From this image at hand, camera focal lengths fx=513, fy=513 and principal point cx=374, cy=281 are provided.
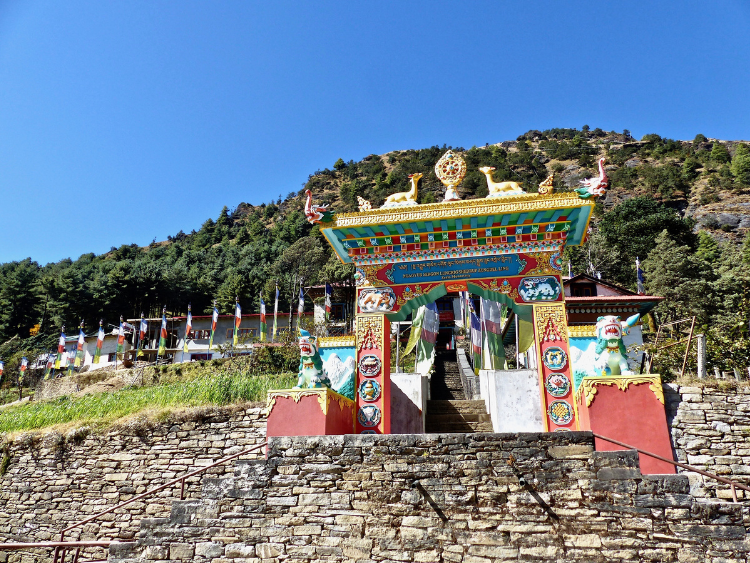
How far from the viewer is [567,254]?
4344cm

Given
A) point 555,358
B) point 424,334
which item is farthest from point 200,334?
point 555,358

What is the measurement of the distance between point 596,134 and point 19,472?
10647 cm

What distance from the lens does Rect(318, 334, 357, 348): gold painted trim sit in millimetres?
11016

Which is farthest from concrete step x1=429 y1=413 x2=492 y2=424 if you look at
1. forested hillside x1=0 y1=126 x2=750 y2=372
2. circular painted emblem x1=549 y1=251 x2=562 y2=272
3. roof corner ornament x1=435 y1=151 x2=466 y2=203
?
forested hillside x1=0 y1=126 x2=750 y2=372

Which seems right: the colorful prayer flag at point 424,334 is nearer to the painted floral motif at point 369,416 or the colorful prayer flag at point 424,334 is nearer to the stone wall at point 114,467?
the painted floral motif at point 369,416

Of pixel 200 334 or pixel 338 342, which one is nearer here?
pixel 338 342

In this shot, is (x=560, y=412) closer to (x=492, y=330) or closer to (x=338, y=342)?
(x=492, y=330)

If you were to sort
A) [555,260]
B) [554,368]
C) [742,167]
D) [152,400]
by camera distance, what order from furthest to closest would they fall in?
1. [742,167]
2. [152,400]
3. [555,260]
4. [554,368]

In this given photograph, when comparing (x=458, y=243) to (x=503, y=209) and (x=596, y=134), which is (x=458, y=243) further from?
(x=596, y=134)

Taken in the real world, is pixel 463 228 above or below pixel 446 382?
above

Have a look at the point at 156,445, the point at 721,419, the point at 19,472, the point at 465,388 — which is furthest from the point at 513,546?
the point at 19,472

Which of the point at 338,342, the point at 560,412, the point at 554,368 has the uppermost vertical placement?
the point at 338,342

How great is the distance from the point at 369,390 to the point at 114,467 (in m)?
6.93

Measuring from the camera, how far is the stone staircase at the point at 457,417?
39.2ft
